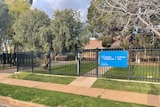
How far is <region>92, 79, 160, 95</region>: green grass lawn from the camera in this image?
313 inches

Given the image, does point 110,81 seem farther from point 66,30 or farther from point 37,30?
point 37,30

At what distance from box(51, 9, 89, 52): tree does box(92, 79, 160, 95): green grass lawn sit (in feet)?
31.7

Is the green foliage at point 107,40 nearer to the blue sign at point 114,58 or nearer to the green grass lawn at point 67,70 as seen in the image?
the green grass lawn at point 67,70

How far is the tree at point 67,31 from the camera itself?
18.6 meters

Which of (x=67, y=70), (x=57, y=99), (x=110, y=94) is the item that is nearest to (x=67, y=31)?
(x=67, y=70)

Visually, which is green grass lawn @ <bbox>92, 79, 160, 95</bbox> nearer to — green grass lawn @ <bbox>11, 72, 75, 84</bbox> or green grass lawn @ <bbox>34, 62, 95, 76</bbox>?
green grass lawn @ <bbox>11, 72, 75, 84</bbox>

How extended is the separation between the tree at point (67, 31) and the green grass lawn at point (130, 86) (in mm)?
9650

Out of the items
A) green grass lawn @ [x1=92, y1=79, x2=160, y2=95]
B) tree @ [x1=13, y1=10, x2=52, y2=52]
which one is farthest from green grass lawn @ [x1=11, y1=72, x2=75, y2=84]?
tree @ [x1=13, y1=10, x2=52, y2=52]

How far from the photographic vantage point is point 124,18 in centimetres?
737

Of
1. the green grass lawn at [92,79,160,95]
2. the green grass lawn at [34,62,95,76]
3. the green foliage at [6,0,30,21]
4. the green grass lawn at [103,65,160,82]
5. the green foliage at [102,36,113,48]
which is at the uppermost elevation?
the green foliage at [6,0,30,21]

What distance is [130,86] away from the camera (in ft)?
28.0

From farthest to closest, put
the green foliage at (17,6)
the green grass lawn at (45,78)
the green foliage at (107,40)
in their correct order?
the green foliage at (17,6), the green foliage at (107,40), the green grass lawn at (45,78)

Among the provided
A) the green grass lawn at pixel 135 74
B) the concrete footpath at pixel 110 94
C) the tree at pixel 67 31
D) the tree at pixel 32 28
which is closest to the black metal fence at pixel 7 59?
the tree at pixel 32 28

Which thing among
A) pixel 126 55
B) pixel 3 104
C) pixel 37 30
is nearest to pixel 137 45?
pixel 37 30
